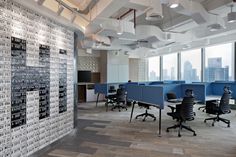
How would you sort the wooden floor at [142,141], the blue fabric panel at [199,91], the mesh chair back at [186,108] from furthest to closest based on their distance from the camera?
1. the blue fabric panel at [199,91]
2. the mesh chair back at [186,108]
3. the wooden floor at [142,141]

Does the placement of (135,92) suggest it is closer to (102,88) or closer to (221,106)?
(221,106)

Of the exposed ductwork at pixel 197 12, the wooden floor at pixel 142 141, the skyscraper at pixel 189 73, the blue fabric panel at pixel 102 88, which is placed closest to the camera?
the wooden floor at pixel 142 141

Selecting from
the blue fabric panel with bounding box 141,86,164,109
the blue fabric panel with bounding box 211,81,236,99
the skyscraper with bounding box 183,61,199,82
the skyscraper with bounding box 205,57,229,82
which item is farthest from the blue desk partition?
the skyscraper with bounding box 183,61,199,82

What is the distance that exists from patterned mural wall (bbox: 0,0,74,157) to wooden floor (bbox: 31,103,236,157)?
486 millimetres

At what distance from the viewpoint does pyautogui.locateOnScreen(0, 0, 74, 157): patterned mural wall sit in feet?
9.87

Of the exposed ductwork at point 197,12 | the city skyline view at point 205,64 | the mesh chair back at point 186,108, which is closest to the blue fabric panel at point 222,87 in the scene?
the city skyline view at point 205,64

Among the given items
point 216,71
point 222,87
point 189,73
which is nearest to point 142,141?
point 222,87

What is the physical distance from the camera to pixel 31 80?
11.7ft

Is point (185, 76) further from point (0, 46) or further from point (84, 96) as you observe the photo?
point (0, 46)

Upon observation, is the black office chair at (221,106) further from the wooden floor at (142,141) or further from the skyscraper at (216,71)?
the skyscraper at (216,71)

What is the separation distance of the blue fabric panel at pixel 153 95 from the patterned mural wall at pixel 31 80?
203 cm

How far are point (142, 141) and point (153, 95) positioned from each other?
1247 millimetres

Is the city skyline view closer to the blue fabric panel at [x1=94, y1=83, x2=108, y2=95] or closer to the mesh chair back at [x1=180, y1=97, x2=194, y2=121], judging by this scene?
the blue fabric panel at [x1=94, y1=83, x2=108, y2=95]

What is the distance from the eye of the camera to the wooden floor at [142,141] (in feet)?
12.2
